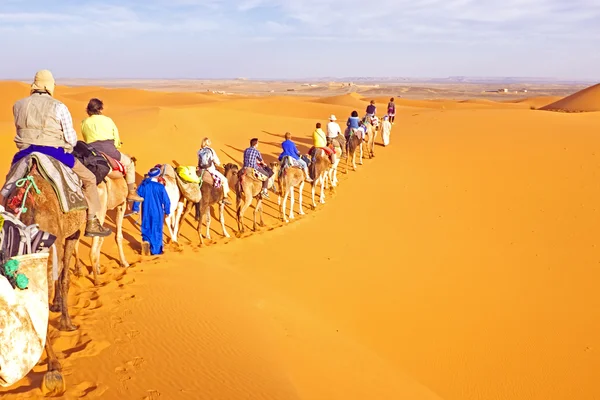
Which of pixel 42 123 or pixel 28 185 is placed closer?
pixel 28 185

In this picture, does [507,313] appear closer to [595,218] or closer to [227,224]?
[595,218]

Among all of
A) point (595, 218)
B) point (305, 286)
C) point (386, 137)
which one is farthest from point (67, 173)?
point (386, 137)

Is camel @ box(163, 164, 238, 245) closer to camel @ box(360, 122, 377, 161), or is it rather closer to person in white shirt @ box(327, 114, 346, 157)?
person in white shirt @ box(327, 114, 346, 157)

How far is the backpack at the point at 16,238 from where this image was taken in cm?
466

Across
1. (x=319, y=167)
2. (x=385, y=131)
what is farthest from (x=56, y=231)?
(x=385, y=131)

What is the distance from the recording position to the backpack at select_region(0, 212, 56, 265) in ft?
15.3

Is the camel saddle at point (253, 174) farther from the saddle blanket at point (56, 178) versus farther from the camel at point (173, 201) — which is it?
the saddle blanket at point (56, 178)

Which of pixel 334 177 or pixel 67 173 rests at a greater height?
pixel 67 173

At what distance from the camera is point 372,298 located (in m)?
9.10

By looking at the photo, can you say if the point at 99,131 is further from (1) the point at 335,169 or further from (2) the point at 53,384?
(1) the point at 335,169

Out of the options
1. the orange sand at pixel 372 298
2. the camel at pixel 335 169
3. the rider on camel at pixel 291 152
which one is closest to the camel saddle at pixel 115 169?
the orange sand at pixel 372 298

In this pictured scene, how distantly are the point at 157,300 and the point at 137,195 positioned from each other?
131 inches

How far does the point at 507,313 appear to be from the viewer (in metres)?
8.89

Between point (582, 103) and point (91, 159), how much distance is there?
155ft
